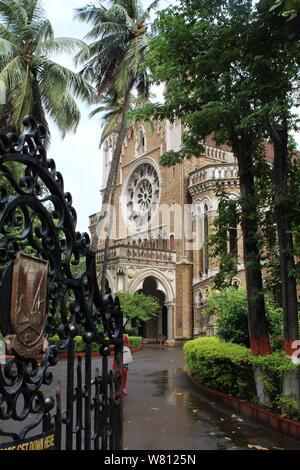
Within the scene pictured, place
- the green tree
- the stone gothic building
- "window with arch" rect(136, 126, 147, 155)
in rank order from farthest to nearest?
"window with arch" rect(136, 126, 147, 155), the stone gothic building, the green tree

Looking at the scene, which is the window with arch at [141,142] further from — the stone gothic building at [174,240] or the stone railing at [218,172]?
the stone railing at [218,172]

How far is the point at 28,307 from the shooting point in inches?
109

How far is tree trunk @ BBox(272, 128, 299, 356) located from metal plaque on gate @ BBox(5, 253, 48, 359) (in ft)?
18.7

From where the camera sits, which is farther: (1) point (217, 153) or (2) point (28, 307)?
(1) point (217, 153)

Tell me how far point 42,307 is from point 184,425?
5.66 meters

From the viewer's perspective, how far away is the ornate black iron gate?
2.69 metres

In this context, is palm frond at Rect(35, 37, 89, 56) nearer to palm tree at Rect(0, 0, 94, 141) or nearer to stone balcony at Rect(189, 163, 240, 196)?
palm tree at Rect(0, 0, 94, 141)

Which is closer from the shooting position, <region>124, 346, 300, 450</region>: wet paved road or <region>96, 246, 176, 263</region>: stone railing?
<region>124, 346, 300, 450</region>: wet paved road

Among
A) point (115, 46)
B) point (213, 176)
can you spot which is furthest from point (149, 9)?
point (213, 176)

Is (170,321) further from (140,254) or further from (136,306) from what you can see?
(136,306)

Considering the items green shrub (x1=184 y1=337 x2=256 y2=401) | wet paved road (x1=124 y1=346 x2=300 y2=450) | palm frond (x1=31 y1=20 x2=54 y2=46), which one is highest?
palm frond (x1=31 y1=20 x2=54 y2=46)

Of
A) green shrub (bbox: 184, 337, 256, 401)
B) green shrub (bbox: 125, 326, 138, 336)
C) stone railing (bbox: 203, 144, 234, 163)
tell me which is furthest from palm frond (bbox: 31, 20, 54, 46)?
stone railing (bbox: 203, 144, 234, 163)

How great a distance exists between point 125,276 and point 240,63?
2004cm

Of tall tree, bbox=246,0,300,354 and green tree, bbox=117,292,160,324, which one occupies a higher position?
tall tree, bbox=246,0,300,354
